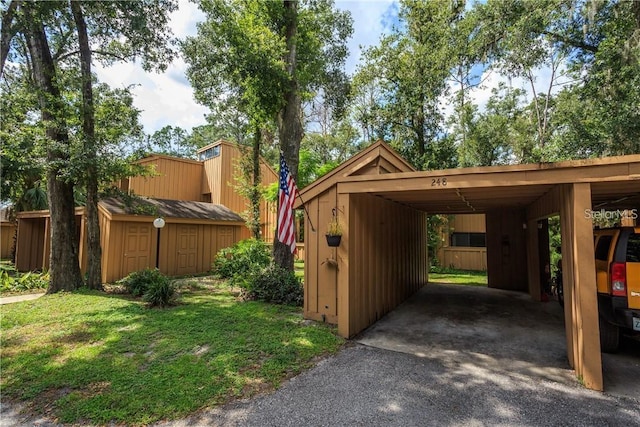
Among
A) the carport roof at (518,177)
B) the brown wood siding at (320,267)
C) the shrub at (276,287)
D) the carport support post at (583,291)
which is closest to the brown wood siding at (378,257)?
the brown wood siding at (320,267)

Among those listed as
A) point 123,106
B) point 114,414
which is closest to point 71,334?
point 114,414

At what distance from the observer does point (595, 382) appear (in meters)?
3.39

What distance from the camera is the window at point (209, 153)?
56.8 feet

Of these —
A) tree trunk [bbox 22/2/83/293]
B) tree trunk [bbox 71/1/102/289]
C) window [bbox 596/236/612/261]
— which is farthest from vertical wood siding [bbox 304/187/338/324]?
tree trunk [bbox 22/2/83/293]

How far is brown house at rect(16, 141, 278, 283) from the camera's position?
1066 cm

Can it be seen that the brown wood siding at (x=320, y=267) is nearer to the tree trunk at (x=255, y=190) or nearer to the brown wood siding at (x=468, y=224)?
the tree trunk at (x=255, y=190)

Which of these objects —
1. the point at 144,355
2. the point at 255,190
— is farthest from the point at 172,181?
the point at 144,355

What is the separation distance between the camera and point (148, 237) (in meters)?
11.6

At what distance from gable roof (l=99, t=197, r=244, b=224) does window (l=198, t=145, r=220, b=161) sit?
10.7ft

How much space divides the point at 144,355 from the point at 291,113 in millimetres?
7098

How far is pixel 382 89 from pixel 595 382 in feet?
45.3

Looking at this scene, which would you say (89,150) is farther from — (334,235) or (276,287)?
(334,235)

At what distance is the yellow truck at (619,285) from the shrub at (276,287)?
5.33 meters

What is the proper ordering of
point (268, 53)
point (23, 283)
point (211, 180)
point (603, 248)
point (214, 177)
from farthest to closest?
point (211, 180) → point (214, 177) → point (23, 283) → point (268, 53) → point (603, 248)
